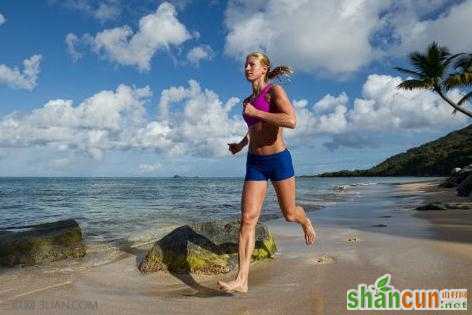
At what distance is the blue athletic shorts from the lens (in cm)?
473

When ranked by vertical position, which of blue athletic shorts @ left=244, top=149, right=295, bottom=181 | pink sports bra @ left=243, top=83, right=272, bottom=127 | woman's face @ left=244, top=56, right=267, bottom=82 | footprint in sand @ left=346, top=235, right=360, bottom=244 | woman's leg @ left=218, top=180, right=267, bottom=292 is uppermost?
A: woman's face @ left=244, top=56, right=267, bottom=82

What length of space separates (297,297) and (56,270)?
13.0 feet

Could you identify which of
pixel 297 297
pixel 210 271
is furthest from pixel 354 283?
pixel 210 271

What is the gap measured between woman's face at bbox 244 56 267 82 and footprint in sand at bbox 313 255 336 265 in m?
2.64

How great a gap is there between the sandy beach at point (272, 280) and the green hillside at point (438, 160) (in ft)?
250

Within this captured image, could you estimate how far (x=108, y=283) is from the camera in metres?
5.54

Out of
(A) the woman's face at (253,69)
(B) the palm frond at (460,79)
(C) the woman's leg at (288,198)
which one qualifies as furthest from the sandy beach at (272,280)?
(B) the palm frond at (460,79)

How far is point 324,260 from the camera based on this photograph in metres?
6.01

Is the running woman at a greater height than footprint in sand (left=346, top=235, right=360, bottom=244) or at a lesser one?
greater

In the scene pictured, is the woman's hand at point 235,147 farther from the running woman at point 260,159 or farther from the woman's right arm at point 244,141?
the running woman at point 260,159

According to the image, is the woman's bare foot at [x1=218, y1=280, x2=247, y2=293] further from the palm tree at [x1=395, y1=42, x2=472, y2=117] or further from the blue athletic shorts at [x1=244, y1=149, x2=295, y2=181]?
the palm tree at [x1=395, y1=42, x2=472, y2=117]

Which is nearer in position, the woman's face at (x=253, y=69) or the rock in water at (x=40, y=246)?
the woman's face at (x=253, y=69)

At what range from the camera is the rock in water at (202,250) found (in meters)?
5.92

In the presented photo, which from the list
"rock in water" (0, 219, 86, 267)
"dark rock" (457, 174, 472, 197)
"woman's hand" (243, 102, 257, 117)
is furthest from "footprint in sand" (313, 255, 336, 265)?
"dark rock" (457, 174, 472, 197)
